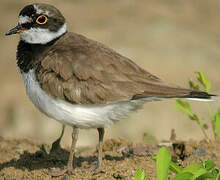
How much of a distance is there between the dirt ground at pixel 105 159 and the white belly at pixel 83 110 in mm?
488

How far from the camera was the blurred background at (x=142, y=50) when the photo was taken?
880cm

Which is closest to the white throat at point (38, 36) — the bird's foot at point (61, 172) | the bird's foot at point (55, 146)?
the bird's foot at point (55, 146)

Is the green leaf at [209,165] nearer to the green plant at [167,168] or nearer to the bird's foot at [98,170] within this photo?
the green plant at [167,168]

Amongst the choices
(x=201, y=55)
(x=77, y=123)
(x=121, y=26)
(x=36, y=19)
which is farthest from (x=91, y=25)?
(x=77, y=123)

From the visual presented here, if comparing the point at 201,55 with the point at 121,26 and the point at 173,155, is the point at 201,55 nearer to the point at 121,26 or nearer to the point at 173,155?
the point at 121,26

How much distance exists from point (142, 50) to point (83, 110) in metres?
5.13

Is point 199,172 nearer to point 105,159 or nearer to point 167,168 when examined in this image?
point 167,168

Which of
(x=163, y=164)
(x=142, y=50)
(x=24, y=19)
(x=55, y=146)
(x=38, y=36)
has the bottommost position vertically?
(x=163, y=164)

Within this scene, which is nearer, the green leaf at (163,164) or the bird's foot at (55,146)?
the green leaf at (163,164)

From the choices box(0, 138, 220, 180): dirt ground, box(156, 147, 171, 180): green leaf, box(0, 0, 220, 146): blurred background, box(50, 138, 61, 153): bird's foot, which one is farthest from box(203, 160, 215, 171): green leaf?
box(0, 0, 220, 146): blurred background

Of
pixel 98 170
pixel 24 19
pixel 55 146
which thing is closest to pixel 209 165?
pixel 98 170

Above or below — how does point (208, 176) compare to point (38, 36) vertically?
below

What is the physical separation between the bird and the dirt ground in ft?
0.68

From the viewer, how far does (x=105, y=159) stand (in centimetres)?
572
